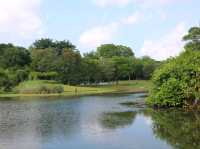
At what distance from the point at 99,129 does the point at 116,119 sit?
7.15m

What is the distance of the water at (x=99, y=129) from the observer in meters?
30.3

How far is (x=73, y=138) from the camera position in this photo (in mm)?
33062

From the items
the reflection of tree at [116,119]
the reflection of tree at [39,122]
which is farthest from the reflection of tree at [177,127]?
the reflection of tree at [39,122]

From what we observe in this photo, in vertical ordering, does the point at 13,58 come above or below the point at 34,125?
above

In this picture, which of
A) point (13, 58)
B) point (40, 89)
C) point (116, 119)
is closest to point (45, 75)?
point (13, 58)

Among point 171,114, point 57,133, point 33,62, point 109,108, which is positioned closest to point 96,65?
point 33,62

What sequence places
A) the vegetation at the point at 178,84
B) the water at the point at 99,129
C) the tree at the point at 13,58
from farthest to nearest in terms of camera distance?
the tree at the point at 13,58 < the vegetation at the point at 178,84 < the water at the point at 99,129

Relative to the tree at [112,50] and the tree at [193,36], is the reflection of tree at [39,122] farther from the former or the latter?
the tree at [112,50]

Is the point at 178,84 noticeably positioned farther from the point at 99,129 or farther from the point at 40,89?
the point at 40,89

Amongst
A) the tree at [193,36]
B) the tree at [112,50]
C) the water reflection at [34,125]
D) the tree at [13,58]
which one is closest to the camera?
the water reflection at [34,125]

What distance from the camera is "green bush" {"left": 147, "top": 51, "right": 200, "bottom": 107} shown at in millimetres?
51250

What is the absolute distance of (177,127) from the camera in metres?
37.5

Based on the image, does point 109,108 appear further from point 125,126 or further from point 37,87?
point 37,87

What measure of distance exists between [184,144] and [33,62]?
300 ft
